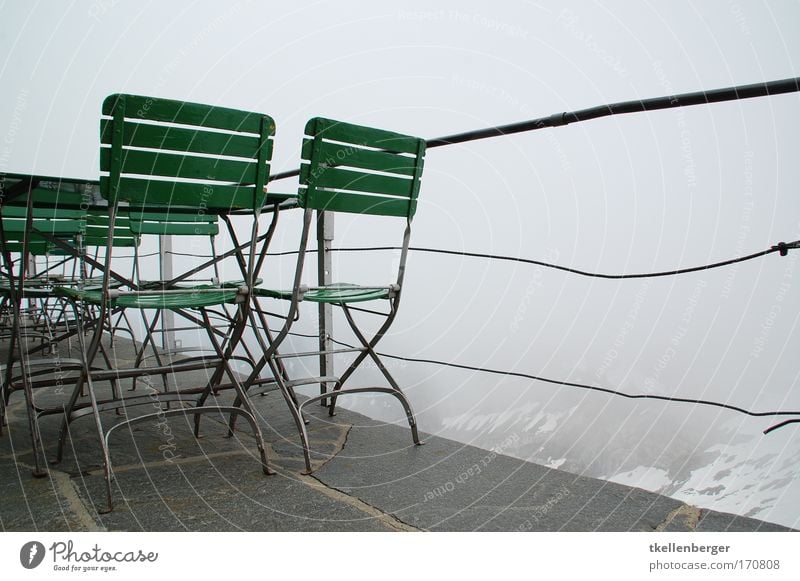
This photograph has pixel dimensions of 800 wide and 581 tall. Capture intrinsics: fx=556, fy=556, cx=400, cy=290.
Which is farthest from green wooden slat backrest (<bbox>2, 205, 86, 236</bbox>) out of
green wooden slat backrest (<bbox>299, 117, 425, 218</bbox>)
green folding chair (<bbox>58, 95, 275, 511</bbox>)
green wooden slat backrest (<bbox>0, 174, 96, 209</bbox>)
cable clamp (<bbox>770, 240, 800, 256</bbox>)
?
cable clamp (<bbox>770, 240, 800, 256</bbox>)

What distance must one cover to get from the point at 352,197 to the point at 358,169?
86 mm

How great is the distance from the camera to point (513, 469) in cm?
162

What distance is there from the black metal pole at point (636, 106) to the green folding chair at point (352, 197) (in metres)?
0.52

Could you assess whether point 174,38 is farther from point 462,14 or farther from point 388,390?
point 388,390

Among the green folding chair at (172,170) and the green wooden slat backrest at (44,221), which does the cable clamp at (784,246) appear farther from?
the green wooden slat backrest at (44,221)

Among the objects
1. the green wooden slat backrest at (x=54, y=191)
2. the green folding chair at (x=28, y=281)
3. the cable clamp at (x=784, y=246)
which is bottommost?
the green folding chair at (x=28, y=281)

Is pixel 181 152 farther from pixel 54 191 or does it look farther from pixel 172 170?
pixel 54 191

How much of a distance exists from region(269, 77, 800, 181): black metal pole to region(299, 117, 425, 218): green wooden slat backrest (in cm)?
52

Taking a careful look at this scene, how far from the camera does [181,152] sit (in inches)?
55.0

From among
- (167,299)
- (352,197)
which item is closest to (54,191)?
(167,299)

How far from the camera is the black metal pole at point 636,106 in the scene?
1456mm

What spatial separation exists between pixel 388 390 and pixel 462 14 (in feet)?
6.87

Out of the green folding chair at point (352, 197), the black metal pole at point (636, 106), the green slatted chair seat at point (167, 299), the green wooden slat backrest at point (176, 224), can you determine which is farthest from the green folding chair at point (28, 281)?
the black metal pole at point (636, 106)
